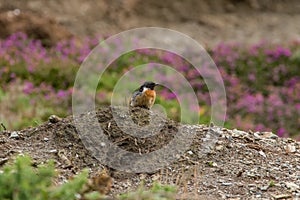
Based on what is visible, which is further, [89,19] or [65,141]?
[89,19]

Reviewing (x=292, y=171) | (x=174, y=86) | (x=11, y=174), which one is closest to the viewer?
(x=11, y=174)

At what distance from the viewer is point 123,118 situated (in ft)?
18.7

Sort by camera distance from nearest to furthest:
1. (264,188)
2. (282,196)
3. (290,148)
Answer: (282,196) → (264,188) → (290,148)

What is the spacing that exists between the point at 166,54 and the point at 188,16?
16.3ft

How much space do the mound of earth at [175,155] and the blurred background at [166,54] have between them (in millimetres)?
3848

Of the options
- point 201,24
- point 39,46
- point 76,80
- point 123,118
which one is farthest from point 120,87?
point 201,24

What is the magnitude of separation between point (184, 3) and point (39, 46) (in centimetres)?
661

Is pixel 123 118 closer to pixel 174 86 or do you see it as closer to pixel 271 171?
pixel 271 171

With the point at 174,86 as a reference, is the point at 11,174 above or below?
below

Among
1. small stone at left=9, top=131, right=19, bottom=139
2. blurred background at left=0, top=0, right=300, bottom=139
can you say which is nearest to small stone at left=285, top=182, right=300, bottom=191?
small stone at left=9, top=131, right=19, bottom=139

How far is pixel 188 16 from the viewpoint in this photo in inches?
769

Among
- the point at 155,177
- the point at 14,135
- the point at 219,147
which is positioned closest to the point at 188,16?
the point at 219,147

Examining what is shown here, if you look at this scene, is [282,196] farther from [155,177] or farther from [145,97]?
[145,97]

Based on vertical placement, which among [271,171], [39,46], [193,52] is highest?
[193,52]
